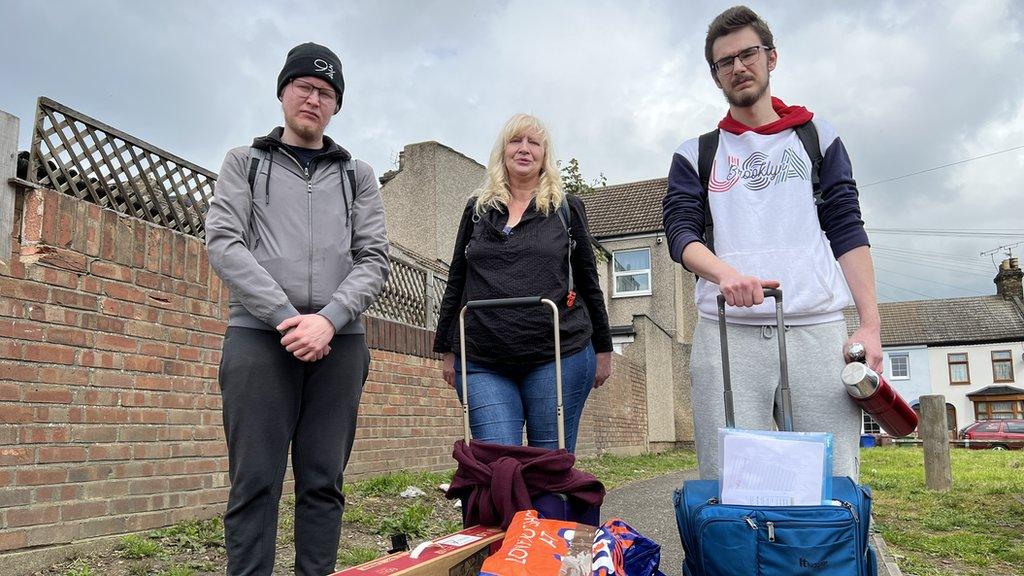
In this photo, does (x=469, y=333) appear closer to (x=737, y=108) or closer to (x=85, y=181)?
(x=737, y=108)

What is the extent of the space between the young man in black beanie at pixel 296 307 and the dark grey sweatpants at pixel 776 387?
1234 millimetres

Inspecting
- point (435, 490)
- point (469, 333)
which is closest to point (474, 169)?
point (435, 490)

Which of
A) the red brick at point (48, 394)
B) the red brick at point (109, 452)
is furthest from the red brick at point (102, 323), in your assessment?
the red brick at point (109, 452)

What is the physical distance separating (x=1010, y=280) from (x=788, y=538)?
4686 centimetres

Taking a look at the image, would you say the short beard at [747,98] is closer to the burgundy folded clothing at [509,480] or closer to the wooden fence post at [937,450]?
the burgundy folded clothing at [509,480]

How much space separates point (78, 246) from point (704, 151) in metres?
3.49

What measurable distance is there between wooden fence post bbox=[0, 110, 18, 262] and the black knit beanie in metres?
2.00

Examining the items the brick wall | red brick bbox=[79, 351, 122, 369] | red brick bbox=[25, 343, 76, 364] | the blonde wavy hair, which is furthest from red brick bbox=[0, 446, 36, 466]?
the blonde wavy hair

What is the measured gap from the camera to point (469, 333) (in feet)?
10.6

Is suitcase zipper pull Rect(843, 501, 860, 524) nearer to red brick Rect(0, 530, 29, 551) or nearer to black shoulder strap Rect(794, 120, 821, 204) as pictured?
black shoulder strap Rect(794, 120, 821, 204)

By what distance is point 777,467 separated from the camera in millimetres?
2273

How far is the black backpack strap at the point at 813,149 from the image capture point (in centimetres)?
265

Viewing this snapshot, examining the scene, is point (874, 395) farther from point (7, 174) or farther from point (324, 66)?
point (7, 174)

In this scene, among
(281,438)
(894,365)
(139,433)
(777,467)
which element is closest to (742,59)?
(777,467)
